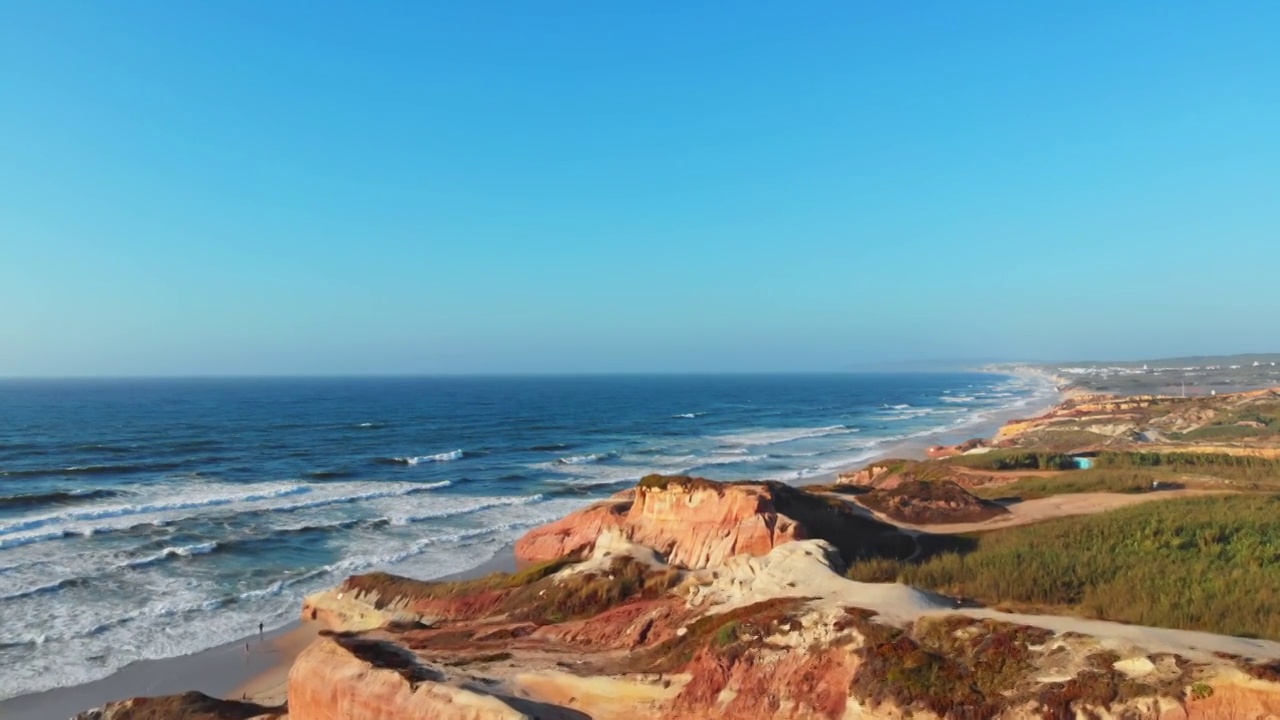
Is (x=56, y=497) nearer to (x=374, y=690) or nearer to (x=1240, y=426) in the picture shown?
(x=374, y=690)

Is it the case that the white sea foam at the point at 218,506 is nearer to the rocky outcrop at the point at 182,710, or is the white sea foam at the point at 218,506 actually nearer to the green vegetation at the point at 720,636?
the rocky outcrop at the point at 182,710

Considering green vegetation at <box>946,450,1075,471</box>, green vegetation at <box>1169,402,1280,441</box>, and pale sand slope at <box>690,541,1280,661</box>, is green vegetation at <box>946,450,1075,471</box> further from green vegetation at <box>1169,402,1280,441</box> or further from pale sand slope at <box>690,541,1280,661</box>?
pale sand slope at <box>690,541,1280,661</box>

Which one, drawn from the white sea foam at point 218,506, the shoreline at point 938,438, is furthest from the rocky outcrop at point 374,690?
the shoreline at point 938,438

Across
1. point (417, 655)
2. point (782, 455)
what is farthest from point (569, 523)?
point (782, 455)

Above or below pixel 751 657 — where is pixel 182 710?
below

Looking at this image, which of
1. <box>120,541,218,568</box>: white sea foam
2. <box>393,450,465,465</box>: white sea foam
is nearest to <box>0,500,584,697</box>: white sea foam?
<box>120,541,218,568</box>: white sea foam

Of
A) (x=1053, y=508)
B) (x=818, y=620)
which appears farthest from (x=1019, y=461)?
(x=818, y=620)
